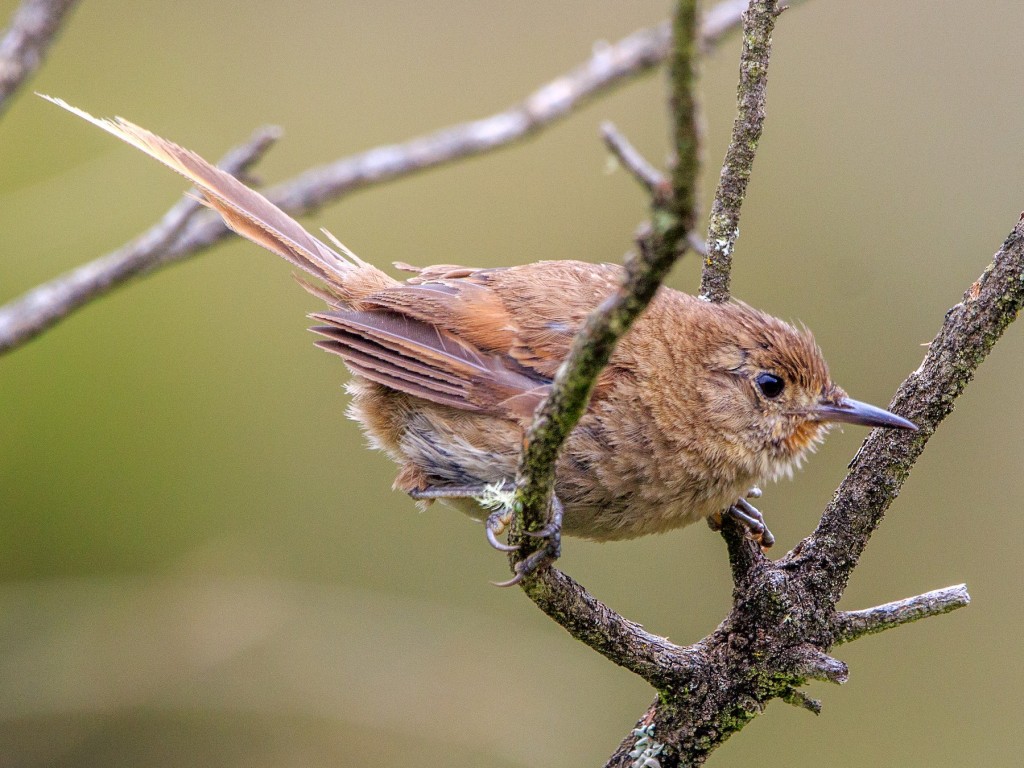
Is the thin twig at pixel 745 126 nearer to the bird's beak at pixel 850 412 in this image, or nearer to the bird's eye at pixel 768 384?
the bird's eye at pixel 768 384

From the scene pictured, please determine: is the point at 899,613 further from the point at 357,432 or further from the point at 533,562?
the point at 357,432

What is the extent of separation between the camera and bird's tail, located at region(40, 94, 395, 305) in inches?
143

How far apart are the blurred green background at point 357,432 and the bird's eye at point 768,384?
4.93ft

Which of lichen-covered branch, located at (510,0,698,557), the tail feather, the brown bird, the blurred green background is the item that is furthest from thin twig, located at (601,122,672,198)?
the blurred green background

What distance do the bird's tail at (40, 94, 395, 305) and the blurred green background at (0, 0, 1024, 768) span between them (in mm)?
1323

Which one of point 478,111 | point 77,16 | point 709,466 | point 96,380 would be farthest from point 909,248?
point 77,16

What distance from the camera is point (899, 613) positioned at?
2523 millimetres

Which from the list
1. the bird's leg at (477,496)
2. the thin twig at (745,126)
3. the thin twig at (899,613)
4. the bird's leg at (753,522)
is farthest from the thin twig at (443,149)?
the thin twig at (899,613)

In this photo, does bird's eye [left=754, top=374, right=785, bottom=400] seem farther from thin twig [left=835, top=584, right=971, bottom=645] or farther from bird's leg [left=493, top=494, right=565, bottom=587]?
bird's leg [left=493, top=494, right=565, bottom=587]

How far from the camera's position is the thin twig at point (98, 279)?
10.8 ft

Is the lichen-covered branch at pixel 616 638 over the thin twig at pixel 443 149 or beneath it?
beneath

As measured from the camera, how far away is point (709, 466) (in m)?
3.32

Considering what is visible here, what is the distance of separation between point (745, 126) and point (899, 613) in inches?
53.8

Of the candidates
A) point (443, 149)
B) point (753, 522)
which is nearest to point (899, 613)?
point (753, 522)
